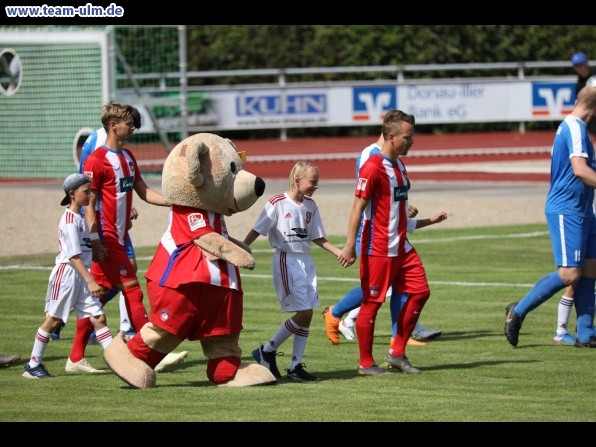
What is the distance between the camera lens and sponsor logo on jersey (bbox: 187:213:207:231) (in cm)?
945

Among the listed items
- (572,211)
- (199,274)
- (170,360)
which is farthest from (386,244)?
(572,211)

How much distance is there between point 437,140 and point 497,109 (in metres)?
2.86

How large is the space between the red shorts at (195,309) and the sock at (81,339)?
1234 mm

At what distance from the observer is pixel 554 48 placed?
41.8m

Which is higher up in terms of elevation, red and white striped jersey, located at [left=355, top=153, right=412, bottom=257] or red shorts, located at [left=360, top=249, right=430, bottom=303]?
red and white striped jersey, located at [left=355, top=153, right=412, bottom=257]

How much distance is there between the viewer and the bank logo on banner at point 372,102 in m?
35.4

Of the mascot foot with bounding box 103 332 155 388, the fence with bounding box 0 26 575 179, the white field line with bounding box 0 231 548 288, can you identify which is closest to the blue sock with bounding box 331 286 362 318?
the mascot foot with bounding box 103 332 155 388

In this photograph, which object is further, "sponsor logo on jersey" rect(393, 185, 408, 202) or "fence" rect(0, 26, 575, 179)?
"fence" rect(0, 26, 575, 179)

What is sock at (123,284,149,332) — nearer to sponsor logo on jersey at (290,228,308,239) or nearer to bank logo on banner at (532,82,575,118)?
sponsor logo on jersey at (290,228,308,239)

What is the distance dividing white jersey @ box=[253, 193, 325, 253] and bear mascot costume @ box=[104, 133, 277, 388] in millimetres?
715

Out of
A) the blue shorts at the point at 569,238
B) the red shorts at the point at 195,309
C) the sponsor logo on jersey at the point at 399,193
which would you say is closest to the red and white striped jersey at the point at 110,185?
the red shorts at the point at 195,309

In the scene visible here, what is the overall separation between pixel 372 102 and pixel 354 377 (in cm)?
2625

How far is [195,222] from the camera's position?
946cm
